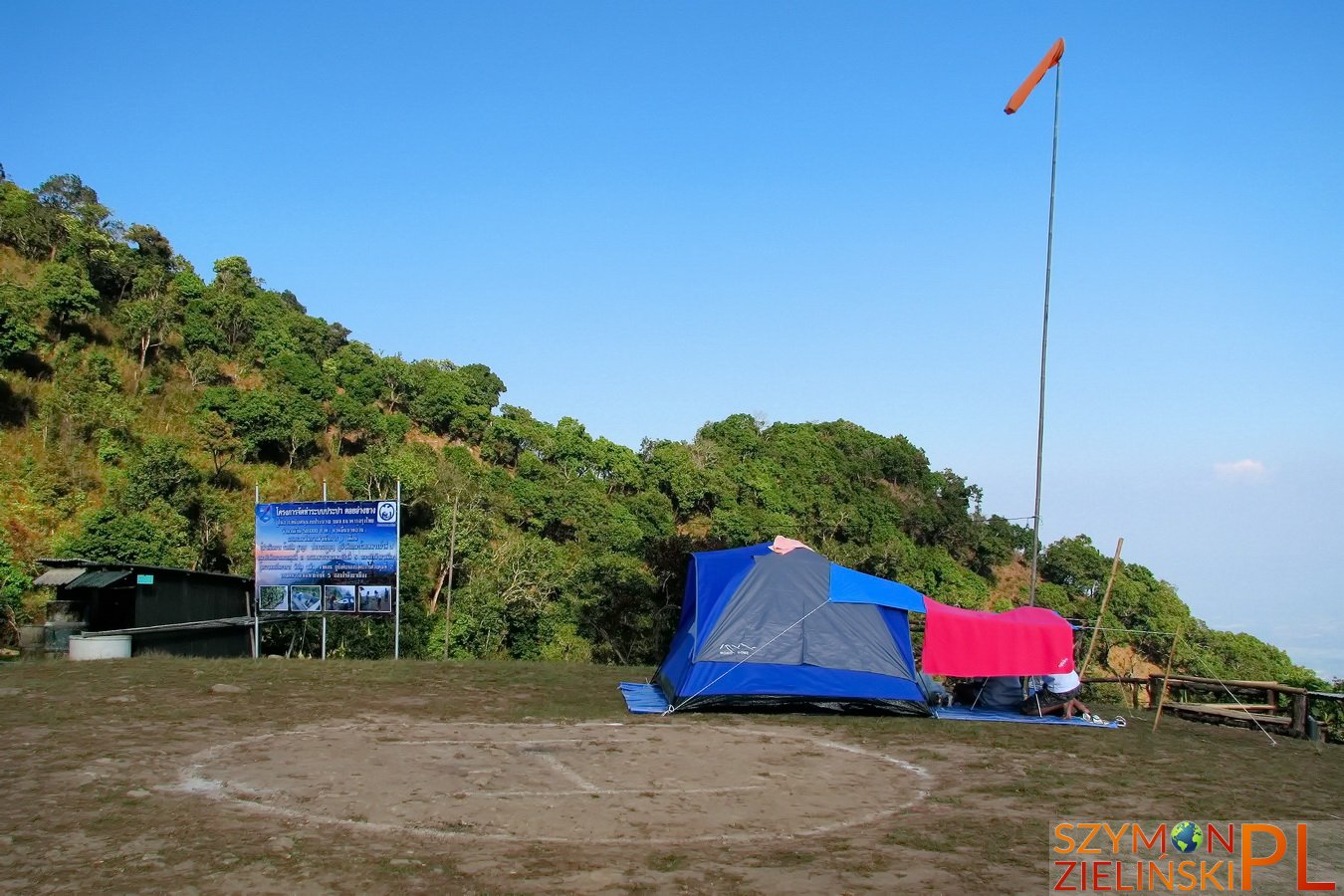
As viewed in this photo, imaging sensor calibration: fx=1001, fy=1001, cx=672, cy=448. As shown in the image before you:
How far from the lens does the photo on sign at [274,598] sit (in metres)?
19.6

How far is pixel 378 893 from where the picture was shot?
18.4ft

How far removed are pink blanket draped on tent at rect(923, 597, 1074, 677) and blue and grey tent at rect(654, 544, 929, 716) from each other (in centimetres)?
51

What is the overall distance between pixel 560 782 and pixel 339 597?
1189 centimetres

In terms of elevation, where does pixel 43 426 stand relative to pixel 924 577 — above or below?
above

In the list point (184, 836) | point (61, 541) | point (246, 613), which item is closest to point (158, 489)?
point (61, 541)

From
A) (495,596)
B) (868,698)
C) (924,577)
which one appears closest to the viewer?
(868,698)

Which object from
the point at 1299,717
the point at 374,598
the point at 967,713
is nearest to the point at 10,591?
the point at 374,598

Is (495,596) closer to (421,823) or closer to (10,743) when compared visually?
(10,743)

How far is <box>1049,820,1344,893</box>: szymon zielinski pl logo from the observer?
6195mm

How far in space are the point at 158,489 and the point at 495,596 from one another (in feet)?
44.7

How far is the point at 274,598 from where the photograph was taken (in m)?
19.7

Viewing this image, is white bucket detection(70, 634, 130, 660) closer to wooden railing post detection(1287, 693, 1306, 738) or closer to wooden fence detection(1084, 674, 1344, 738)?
wooden fence detection(1084, 674, 1344, 738)

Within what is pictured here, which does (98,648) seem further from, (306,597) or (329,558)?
(329,558)

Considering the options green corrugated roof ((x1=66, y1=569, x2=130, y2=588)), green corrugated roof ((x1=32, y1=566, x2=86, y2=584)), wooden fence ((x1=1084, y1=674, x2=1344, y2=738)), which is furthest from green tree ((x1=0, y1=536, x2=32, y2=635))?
wooden fence ((x1=1084, y1=674, x2=1344, y2=738))
